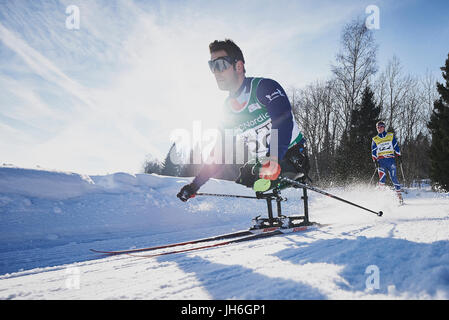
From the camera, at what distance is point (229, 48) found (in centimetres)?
282

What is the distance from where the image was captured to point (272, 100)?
252 centimetres

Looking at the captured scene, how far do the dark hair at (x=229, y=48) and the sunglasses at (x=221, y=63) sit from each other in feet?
0.20

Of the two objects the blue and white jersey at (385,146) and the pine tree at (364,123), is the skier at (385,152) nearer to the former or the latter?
the blue and white jersey at (385,146)

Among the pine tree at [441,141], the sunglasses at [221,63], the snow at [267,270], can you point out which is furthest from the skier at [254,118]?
the pine tree at [441,141]

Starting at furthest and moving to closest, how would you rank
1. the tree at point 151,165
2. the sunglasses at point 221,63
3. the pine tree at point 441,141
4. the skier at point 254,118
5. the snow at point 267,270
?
the tree at point 151,165, the pine tree at point 441,141, the sunglasses at point 221,63, the skier at point 254,118, the snow at point 267,270

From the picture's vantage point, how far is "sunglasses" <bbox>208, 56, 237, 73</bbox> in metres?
2.79

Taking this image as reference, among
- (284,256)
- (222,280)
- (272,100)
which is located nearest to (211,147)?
(272,100)

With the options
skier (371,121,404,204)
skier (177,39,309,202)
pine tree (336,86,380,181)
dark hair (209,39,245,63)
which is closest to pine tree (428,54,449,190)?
pine tree (336,86,380,181)

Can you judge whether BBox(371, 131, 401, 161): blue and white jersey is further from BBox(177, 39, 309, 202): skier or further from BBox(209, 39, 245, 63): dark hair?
BBox(209, 39, 245, 63): dark hair

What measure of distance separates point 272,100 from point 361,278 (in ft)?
6.22

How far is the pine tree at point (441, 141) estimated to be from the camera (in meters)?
14.2

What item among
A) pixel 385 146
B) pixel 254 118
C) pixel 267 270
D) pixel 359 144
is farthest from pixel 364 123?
pixel 267 270

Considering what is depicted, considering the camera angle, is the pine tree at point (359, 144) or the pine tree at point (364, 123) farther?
the pine tree at point (364, 123)

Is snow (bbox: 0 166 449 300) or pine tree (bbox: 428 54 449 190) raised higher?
pine tree (bbox: 428 54 449 190)
